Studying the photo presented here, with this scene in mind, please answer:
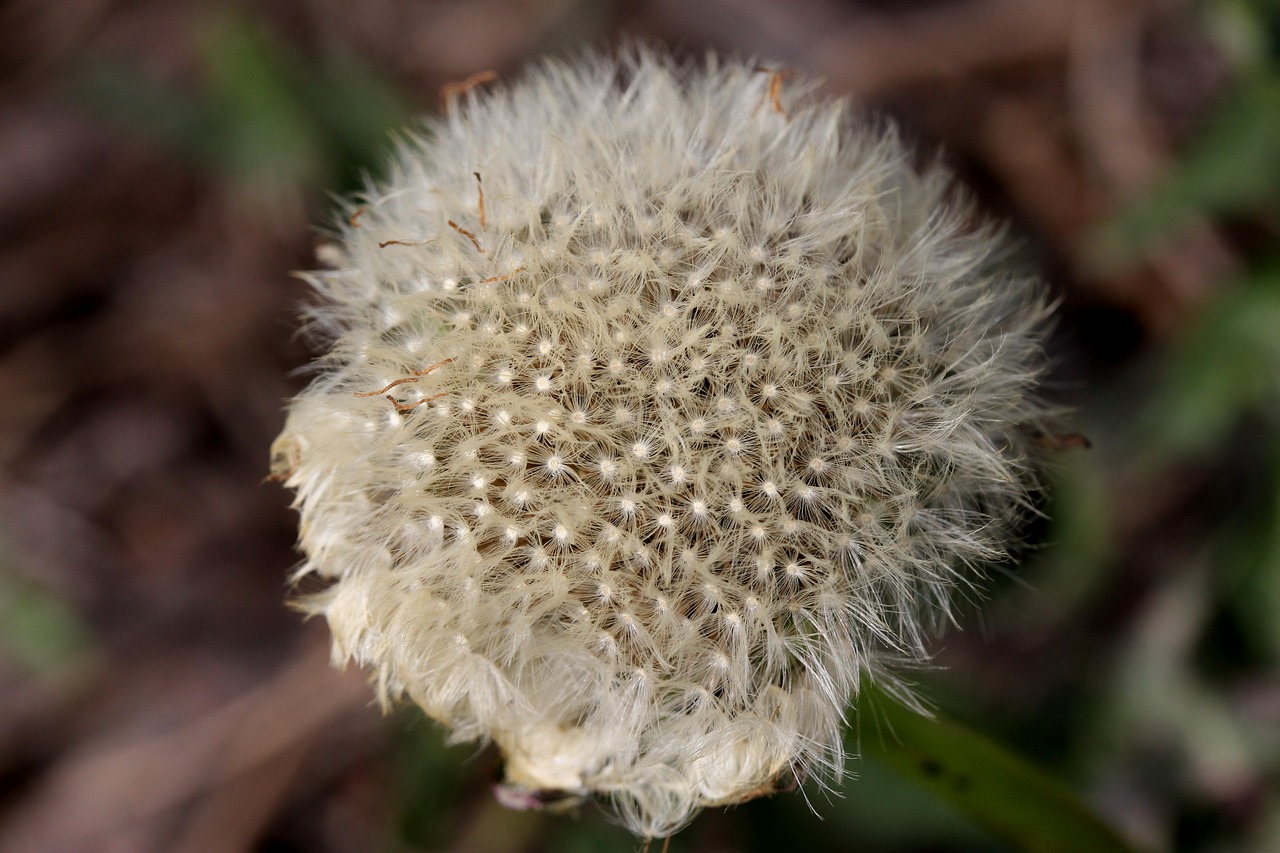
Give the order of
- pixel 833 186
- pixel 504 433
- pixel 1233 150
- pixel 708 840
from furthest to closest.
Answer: pixel 708 840 → pixel 1233 150 → pixel 833 186 → pixel 504 433

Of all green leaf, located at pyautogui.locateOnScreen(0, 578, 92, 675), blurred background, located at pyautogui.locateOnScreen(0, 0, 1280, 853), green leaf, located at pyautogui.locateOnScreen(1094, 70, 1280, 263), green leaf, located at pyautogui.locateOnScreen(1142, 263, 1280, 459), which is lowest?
green leaf, located at pyautogui.locateOnScreen(0, 578, 92, 675)

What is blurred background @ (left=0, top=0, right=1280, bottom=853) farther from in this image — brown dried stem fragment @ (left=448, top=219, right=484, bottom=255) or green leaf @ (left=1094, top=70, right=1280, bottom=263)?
brown dried stem fragment @ (left=448, top=219, right=484, bottom=255)

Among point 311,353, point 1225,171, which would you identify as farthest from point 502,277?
point 311,353

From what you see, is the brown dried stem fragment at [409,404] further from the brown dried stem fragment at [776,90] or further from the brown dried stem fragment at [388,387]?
the brown dried stem fragment at [776,90]

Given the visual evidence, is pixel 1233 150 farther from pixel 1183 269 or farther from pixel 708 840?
pixel 708 840

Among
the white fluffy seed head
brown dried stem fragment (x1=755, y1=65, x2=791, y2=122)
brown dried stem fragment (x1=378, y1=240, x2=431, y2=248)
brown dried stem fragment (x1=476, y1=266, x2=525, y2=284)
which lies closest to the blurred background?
the white fluffy seed head

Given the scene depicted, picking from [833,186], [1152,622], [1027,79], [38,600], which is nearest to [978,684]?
[1152,622]
